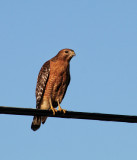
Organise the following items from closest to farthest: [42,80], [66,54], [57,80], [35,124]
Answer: [35,124]
[57,80]
[42,80]
[66,54]

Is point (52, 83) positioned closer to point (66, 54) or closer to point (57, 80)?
point (57, 80)

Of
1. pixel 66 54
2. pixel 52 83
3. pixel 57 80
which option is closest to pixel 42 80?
pixel 52 83

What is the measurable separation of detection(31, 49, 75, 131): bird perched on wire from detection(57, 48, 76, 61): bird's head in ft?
0.35

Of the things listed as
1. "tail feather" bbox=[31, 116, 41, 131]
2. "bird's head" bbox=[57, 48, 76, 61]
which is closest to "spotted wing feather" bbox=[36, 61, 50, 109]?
"bird's head" bbox=[57, 48, 76, 61]

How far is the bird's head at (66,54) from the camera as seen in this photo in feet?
35.9

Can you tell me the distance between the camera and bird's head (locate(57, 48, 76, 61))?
10953 mm

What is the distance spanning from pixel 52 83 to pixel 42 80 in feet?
1.12

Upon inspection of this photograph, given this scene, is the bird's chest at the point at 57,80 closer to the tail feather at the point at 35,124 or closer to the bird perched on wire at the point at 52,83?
the bird perched on wire at the point at 52,83

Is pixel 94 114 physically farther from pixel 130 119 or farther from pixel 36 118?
pixel 36 118

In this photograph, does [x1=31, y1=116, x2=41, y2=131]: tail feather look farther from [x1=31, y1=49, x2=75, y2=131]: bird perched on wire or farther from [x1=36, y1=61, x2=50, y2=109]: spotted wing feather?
[x1=36, y1=61, x2=50, y2=109]: spotted wing feather

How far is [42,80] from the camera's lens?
10.6 metres

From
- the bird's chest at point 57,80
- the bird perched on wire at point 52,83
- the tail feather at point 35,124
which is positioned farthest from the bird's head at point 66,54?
the tail feather at point 35,124

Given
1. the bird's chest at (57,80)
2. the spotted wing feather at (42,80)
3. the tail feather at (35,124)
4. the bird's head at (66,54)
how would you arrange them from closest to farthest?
1. the tail feather at (35,124)
2. the bird's chest at (57,80)
3. the spotted wing feather at (42,80)
4. the bird's head at (66,54)

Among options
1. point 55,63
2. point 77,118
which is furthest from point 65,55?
point 77,118
